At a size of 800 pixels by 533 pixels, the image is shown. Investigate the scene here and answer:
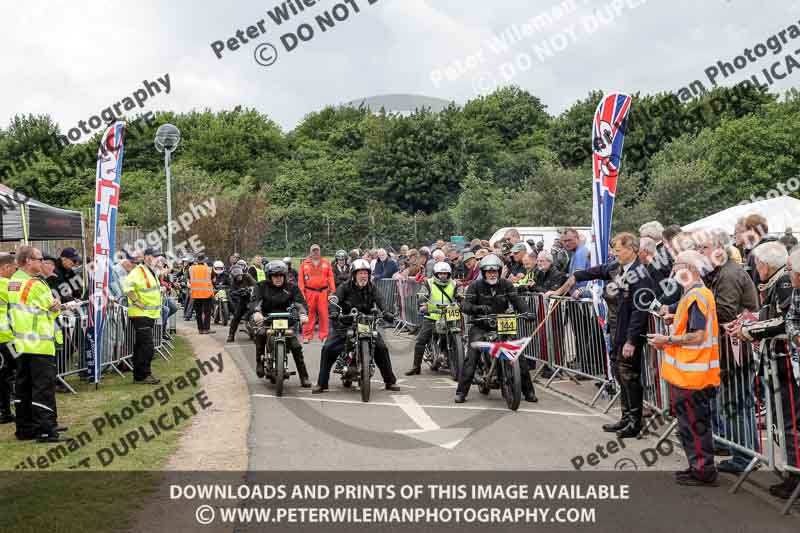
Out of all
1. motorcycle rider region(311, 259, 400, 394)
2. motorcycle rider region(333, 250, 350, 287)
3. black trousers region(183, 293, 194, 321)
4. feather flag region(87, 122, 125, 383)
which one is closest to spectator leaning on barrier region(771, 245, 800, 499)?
motorcycle rider region(311, 259, 400, 394)

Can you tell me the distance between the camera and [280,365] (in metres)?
11.6

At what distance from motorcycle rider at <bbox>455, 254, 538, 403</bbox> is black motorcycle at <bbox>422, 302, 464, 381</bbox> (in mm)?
893

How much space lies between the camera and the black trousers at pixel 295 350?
1228 cm

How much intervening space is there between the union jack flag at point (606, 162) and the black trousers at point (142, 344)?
260 inches

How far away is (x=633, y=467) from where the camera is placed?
289 inches

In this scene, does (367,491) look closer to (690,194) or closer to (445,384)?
(445,384)

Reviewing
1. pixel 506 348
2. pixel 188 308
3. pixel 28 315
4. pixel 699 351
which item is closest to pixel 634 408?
pixel 699 351

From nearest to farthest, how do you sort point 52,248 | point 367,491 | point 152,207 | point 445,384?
point 367,491 < point 445,384 < point 52,248 < point 152,207

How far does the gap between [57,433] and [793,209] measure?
20.2 m

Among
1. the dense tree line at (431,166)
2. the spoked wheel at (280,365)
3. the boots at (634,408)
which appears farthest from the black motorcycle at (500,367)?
the dense tree line at (431,166)

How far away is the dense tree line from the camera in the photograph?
133 ft

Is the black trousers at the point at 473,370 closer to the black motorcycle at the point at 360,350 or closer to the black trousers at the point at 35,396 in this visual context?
the black motorcycle at the point at 360,350

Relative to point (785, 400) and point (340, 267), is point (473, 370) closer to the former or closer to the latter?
point (785, 400)

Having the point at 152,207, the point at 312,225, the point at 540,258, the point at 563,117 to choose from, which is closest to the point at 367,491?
the point at 540,258
